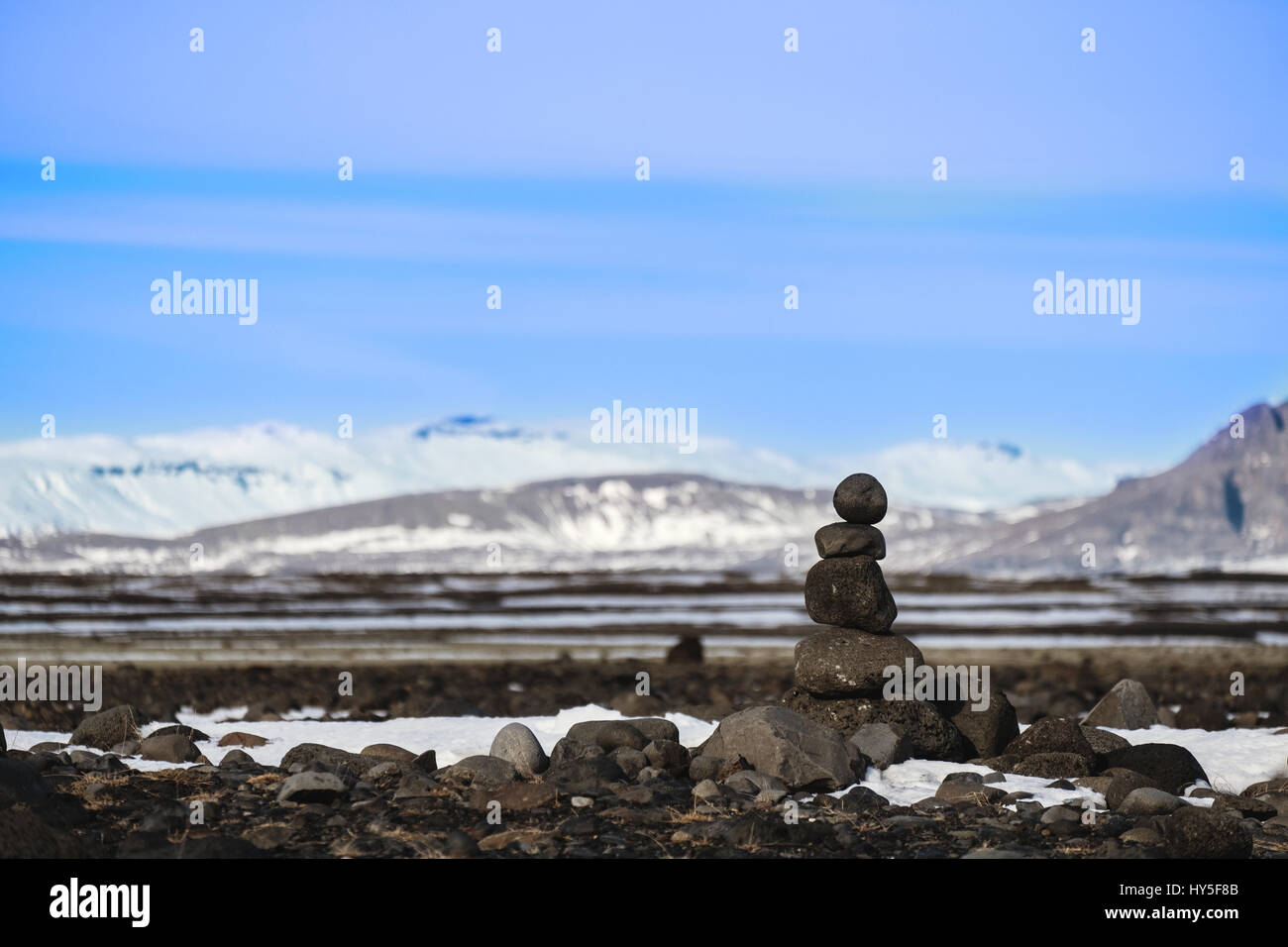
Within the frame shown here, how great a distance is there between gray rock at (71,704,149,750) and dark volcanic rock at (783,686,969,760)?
27.2ft

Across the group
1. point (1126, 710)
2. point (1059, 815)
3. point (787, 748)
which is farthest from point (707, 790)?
point (1126, 710)

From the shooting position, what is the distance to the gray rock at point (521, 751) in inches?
621

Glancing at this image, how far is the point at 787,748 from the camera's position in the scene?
15.0 metres

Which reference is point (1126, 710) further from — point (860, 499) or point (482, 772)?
point (482, 772)

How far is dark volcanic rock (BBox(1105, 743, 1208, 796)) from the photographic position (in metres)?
16.0

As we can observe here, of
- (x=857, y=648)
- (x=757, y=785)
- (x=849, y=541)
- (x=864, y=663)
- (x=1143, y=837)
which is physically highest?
(x=849, y=541)

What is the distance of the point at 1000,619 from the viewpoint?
73500mm

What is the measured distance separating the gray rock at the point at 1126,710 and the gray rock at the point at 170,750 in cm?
1225

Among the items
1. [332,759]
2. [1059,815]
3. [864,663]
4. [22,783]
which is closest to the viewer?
[22,783]

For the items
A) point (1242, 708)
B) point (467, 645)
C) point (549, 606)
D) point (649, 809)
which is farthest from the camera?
point (549, 606)

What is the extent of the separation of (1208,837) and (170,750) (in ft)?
36.6

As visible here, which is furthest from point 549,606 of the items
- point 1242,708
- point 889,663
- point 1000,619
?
point 889,663
